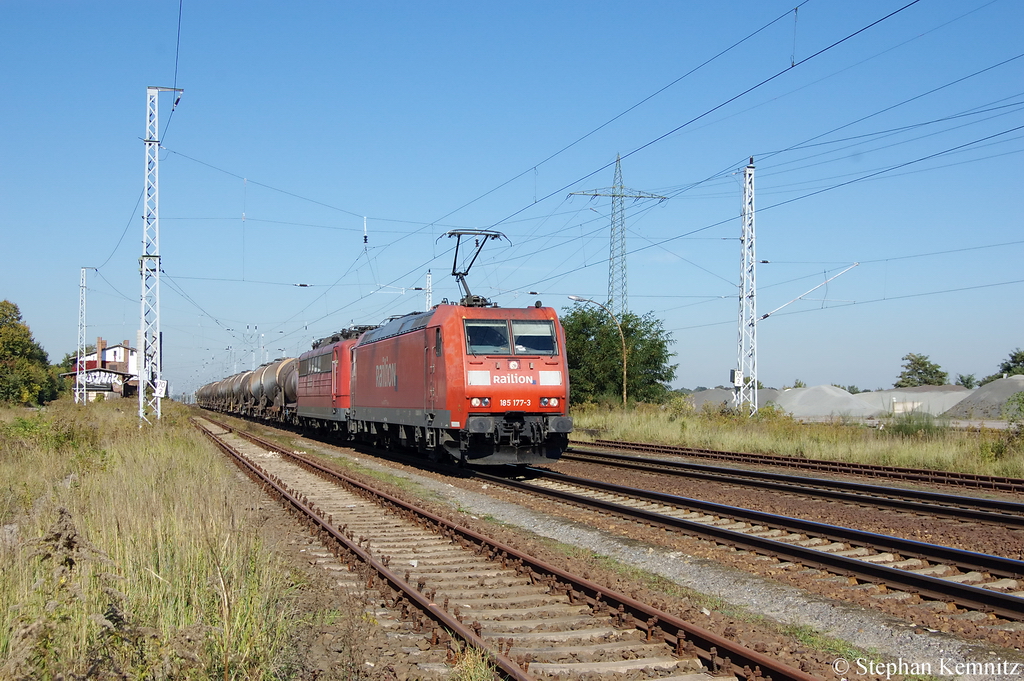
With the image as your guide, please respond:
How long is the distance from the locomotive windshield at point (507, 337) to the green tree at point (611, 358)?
949 inches

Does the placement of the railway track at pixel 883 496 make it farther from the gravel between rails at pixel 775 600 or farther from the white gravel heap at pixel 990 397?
the white gravel heap at pixel 990 397

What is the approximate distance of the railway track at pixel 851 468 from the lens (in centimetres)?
1638

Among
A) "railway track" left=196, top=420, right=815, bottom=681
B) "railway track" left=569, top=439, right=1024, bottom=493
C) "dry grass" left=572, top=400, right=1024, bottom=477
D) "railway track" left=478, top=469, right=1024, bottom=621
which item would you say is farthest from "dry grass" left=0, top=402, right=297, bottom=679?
"dry grass" left=572, top=400, right=1024, bottom=477

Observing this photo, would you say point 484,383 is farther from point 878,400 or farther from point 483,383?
→ point 878,400

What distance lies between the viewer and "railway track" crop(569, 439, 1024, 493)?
16.4 meters

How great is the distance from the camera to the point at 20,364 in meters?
68.5

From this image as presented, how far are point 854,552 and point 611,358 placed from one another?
110 ft

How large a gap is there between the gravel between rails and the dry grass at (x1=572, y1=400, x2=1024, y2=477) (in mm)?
11413

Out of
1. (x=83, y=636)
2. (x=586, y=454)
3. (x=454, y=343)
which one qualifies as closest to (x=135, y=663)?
(x=83, y=636)

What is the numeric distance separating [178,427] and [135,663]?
23.0 meters

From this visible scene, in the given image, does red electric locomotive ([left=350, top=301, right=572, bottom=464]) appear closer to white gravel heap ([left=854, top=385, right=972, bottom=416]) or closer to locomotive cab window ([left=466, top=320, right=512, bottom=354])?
locomotive cab window ([left=466, top=320, right=512, bottom=354])

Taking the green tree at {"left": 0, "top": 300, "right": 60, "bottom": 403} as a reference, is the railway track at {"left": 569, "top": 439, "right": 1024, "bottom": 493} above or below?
below

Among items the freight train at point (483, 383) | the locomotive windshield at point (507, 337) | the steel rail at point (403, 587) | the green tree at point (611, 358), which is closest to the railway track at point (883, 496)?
the freight train at point (483, 383)

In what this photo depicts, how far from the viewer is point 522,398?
17.9m
